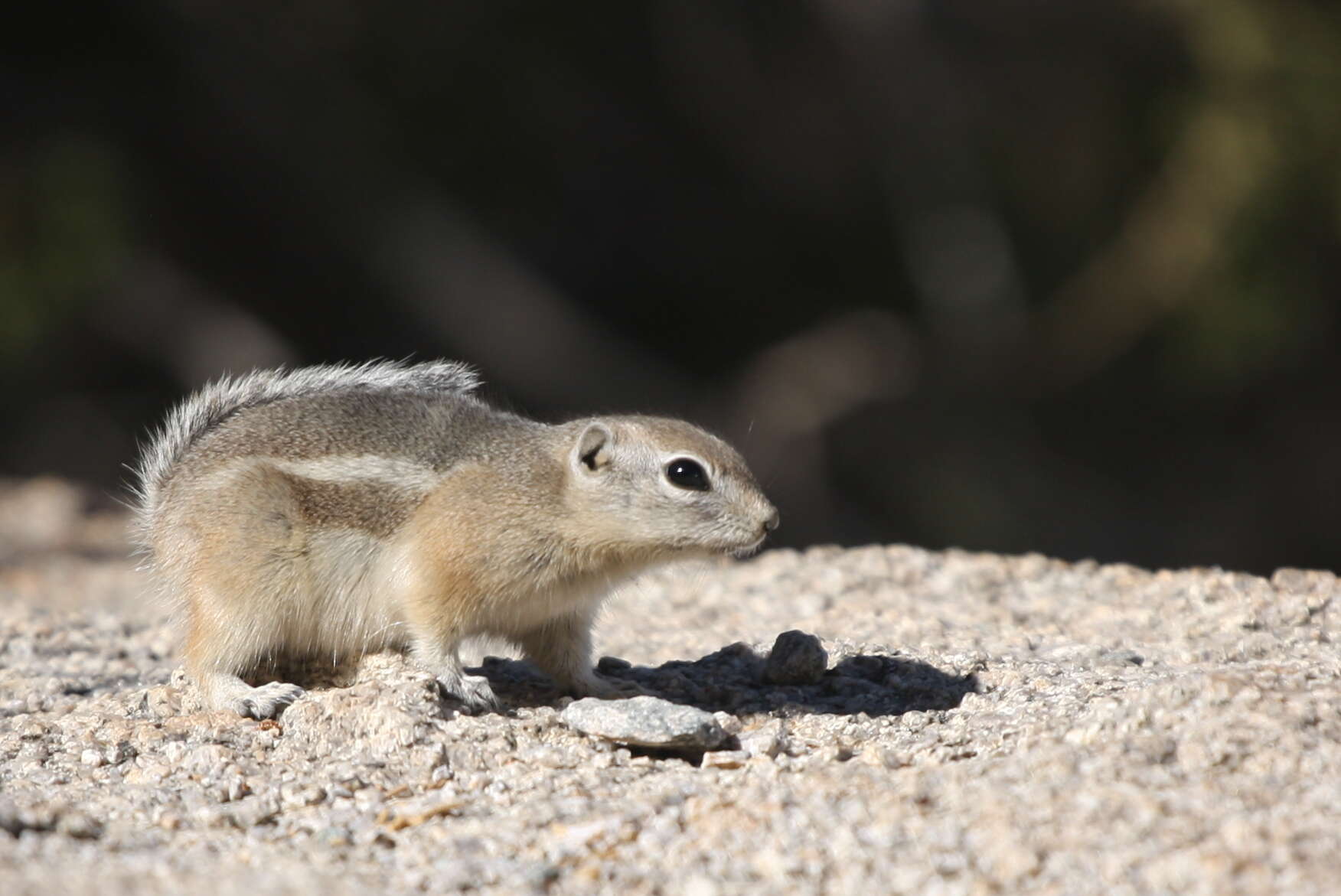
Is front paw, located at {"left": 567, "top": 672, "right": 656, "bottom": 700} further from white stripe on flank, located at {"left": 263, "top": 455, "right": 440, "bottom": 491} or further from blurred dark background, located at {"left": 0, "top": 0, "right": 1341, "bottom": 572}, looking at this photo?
blurred dark background, located at {"left": 0, "top": 0, "right": 1341, "bottom": 572}

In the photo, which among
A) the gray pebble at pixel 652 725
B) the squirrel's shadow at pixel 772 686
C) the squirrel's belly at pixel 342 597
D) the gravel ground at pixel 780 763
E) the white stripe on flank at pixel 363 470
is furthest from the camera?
the white stripe on flank at pixel 363 470

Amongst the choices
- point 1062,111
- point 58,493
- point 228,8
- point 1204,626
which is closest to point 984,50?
point 1062,111

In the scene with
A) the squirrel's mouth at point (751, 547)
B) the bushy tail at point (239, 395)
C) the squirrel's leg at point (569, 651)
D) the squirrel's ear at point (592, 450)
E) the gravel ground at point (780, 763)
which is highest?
the bushy tail at point (239, 395)

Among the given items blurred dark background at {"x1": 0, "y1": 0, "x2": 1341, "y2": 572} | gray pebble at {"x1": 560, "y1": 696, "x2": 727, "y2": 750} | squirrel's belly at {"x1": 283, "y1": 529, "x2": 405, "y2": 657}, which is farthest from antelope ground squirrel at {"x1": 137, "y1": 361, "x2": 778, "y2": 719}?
blurred dark background at {"x1": 0, "y1": 0, "x2": 1341, "y2": 572}

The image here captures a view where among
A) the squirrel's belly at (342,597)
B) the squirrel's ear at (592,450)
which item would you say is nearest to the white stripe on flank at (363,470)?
the squirrel's belly at (342,597)

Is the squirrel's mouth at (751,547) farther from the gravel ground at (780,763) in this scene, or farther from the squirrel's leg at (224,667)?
the squirrel's leg at (224,667)

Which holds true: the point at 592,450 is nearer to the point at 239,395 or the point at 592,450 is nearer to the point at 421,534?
the point at 421,534
